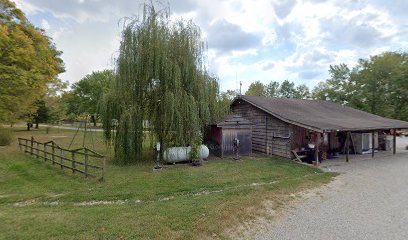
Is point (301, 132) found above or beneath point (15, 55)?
beneath

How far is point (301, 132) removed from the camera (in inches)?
543

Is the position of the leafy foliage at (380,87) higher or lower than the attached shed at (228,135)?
higher

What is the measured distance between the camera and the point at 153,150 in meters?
12.1

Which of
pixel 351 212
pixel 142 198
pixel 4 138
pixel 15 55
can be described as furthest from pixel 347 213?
pixel 4 138

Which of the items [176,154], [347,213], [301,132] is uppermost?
[301,132]

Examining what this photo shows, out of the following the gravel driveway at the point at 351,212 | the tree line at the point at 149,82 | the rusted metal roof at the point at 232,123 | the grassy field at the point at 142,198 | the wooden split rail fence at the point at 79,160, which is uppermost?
the tree line at the point at 149,82

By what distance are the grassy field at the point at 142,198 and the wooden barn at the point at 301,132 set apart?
6.63ft

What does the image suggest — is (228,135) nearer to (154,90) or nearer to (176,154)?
(176,154)

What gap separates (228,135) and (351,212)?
26.4 ft

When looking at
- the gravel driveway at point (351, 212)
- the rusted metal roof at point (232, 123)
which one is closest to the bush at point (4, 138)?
the rusted metal roof at point (232, 123)

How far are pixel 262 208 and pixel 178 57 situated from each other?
7.88 m

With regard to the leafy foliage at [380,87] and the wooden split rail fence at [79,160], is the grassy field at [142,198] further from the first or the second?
the leafy foliage at [380,87]

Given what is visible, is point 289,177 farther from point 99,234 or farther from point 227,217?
point 99,234

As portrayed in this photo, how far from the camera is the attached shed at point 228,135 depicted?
13406mm
